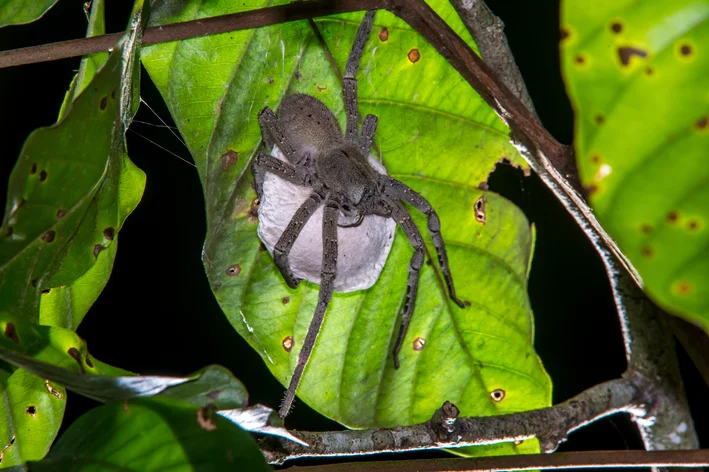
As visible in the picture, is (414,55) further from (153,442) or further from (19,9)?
(153,442)

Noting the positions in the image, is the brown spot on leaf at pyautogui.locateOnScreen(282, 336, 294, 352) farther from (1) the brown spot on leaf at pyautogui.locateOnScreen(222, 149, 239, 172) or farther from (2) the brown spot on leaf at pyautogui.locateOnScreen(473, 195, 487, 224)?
(2) the brown spot on leaf at pyautogui.locateOnScreen(473, 195, 487, 224)

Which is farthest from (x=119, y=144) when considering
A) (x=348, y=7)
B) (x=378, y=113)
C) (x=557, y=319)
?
(x=557, y=319)

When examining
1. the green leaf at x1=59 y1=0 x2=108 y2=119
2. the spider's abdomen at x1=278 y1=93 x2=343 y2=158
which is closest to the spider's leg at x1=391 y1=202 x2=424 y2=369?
the spider's abdomen at x1=278 y1=93 x2=343 y2=158

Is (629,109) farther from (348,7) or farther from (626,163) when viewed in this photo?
(348,7)

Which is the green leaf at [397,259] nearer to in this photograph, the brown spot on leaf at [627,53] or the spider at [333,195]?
the spider at [333,195]

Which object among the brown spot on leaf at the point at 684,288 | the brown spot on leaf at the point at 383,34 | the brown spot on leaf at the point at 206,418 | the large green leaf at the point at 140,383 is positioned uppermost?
the brown spot on leaf at the point at 383,34

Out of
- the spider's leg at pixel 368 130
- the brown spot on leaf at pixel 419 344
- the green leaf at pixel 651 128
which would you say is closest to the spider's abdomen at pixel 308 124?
the spider's leg at pixel 368 130

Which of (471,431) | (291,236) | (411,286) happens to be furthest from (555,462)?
(291,236)
